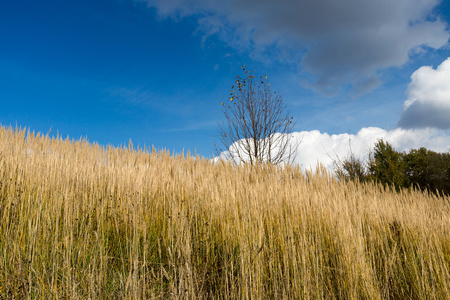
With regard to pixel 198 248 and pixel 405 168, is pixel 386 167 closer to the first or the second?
pixel 405 168

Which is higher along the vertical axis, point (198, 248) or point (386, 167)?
point (386, 167)

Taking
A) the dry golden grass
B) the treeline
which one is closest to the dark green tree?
the treeline

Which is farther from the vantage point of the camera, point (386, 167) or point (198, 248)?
point (386, 167)

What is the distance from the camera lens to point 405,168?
14344mm

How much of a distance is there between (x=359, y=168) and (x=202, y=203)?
34.8 feet

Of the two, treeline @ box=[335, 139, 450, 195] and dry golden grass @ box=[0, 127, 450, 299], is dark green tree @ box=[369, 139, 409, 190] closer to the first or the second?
treeline @ box=[335, 139, 450, 195]

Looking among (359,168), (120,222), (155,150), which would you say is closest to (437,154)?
(359,168)

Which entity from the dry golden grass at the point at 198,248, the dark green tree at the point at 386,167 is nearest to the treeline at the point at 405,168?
the dark green tree at the point at 386,167

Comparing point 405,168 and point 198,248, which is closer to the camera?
point 198,248

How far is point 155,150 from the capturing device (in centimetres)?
870

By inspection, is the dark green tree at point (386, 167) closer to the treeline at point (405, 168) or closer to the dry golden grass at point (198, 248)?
the treeline at point (405, 168)

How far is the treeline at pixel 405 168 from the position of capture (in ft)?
40.1

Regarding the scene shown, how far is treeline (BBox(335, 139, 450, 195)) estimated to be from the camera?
40.1 feet

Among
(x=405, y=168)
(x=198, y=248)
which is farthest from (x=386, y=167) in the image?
(x=198, y=248)
